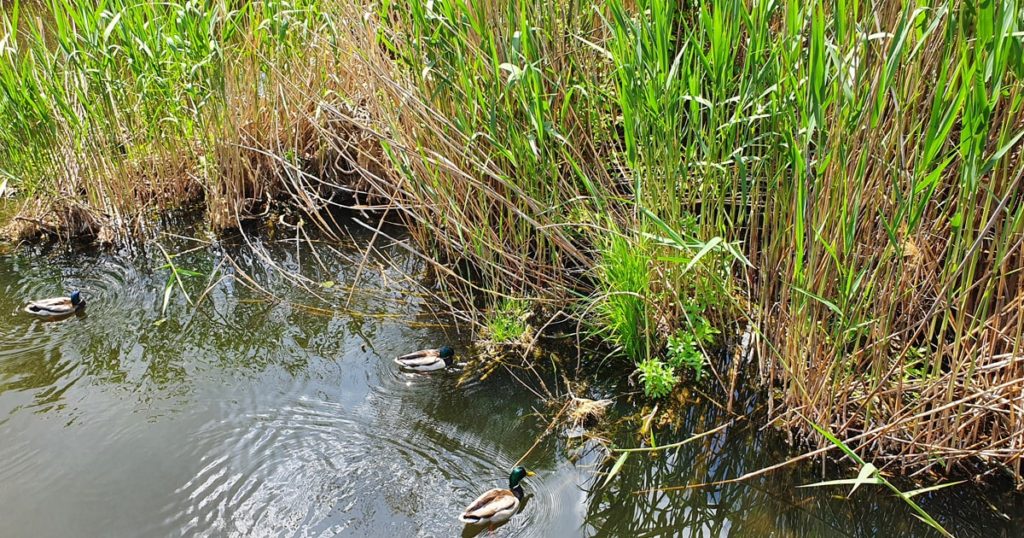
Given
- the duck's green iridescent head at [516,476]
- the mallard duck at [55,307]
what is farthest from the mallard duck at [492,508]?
the mallard duck at [55,307]

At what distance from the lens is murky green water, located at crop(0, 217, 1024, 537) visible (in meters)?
3.11

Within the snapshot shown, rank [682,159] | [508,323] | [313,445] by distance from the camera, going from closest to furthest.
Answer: [313,445]
[682,159]
[508,323]

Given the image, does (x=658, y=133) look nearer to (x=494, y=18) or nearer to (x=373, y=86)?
(x=494, y=18)

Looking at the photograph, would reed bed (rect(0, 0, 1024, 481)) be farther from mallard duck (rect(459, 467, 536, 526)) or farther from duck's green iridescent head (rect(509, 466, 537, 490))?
mallard duck (rect(459, 467, 536, 526))

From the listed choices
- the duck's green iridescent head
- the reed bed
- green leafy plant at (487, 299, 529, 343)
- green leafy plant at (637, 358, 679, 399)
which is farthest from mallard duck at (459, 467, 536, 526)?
green leafy plant at (487, 299, 529, 343)

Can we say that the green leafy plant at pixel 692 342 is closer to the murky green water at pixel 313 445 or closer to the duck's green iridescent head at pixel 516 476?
the murky green water at pixel 313 445

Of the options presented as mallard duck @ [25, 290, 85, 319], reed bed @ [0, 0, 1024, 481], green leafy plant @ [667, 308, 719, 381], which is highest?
reed bed @ [0, 0, 1024, 481]

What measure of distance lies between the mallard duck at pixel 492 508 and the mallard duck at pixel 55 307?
3183mm

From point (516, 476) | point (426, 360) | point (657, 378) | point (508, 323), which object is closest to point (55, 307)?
point (426, 360)

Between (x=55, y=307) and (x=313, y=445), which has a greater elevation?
(x=55, y=307)

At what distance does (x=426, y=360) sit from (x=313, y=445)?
743 mm

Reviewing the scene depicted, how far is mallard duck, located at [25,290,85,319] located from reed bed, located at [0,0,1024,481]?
896 millimetres

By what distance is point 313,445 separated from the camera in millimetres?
3561

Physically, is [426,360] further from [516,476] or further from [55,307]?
[55,307]
